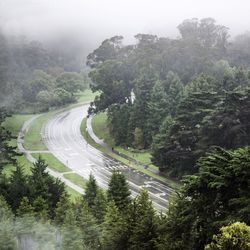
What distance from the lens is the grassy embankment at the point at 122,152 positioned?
60191mm

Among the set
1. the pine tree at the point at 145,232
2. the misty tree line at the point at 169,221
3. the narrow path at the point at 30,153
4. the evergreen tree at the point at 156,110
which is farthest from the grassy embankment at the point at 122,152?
the pine tree at the point at 145,232

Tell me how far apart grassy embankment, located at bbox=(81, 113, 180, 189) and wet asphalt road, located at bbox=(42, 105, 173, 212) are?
103 cm

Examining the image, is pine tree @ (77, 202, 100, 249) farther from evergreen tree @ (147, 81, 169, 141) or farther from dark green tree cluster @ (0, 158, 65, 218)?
evergreen tree @ (147, 81, 169, 141)

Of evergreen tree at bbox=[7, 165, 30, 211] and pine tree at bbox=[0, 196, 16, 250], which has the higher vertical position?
pine tree at bbox=[0, 196, 16, 250]

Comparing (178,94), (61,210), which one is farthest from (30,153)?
(61,210)

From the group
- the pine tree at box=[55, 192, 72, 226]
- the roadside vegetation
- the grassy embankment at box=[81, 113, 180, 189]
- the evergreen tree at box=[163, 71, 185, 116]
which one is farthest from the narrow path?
the evergreen tree at box=[163, 71, 185, 116]

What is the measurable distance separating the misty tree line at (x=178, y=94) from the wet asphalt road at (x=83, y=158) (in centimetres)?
424

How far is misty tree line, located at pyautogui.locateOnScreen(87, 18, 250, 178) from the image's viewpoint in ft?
173

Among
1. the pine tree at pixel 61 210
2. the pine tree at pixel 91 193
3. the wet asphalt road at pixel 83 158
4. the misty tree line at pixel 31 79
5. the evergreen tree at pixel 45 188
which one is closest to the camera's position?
the pine tree at pixel 61 210

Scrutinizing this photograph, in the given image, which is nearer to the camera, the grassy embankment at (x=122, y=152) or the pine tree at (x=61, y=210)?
the pine tree at (x=61, y=210)

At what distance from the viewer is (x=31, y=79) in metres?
120

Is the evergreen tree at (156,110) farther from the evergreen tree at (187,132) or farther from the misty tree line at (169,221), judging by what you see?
the misty tree line at (169,221)

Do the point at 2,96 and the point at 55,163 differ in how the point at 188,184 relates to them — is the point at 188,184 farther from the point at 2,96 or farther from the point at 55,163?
the point at 2,96

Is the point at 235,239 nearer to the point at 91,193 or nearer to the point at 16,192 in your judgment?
the point at 91,193
